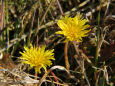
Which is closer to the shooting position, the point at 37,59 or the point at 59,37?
the point at 37,59

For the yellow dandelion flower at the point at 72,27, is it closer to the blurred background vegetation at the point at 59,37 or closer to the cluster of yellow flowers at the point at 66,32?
the cluster of yellow flowers at the point at 66,32

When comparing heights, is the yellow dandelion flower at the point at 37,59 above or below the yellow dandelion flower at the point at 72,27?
below

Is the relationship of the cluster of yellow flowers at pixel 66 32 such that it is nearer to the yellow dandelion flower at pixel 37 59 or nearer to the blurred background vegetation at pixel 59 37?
the yellow dandelion flower at pixel 37 59

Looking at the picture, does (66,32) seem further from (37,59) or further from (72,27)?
(37,59)

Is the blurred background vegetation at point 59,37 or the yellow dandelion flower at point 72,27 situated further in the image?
the blurred background vegetation at point 59,37

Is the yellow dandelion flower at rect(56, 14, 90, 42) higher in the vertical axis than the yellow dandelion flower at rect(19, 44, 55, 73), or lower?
higher

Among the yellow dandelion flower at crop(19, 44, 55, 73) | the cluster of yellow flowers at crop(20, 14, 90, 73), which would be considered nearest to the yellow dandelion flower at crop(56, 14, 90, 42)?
the cluster of yellow flowers at crop(20, 14, 90, 73)

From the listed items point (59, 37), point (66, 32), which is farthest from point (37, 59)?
point (59, 37)

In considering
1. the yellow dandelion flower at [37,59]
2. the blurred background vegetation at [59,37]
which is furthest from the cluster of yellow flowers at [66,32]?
the blurred background vegetation at [59,37]

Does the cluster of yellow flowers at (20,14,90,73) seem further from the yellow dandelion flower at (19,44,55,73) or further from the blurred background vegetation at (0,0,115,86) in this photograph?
the blurred background vegetation at (0,0,115,86)

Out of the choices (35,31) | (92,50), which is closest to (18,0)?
(35,31)
